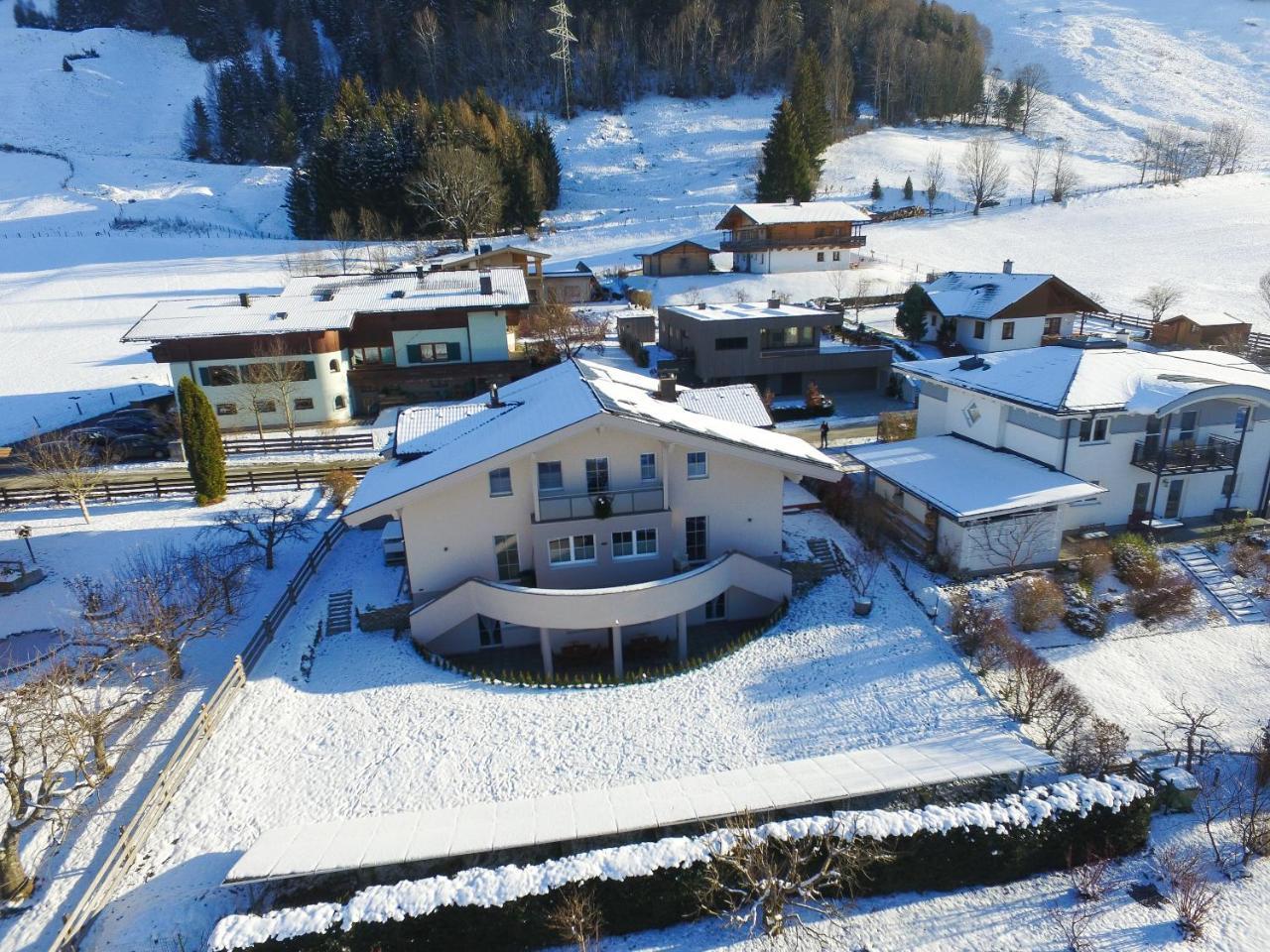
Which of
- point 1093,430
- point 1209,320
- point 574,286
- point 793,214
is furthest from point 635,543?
point 793,214

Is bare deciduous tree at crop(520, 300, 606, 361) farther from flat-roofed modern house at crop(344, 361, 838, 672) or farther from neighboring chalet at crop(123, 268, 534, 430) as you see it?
flat-roofed modern house at crop(344, 361, 838, 672)

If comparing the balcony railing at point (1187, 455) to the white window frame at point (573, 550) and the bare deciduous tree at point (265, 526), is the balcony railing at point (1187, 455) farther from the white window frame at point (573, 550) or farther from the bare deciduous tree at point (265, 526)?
the bare deciduous tree at point (265, 526)

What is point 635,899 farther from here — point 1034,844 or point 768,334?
point 768,334

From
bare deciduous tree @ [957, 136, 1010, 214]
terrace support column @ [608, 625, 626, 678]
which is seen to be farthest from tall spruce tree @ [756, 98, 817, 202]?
terrace support column @ [608, 625, 626, 678]

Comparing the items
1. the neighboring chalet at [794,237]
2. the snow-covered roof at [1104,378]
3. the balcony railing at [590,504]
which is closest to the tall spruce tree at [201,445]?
the balcony railing at [590,504]

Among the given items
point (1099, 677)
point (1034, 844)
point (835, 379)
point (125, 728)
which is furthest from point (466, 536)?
point (835, 379)

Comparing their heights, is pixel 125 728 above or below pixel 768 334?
below
